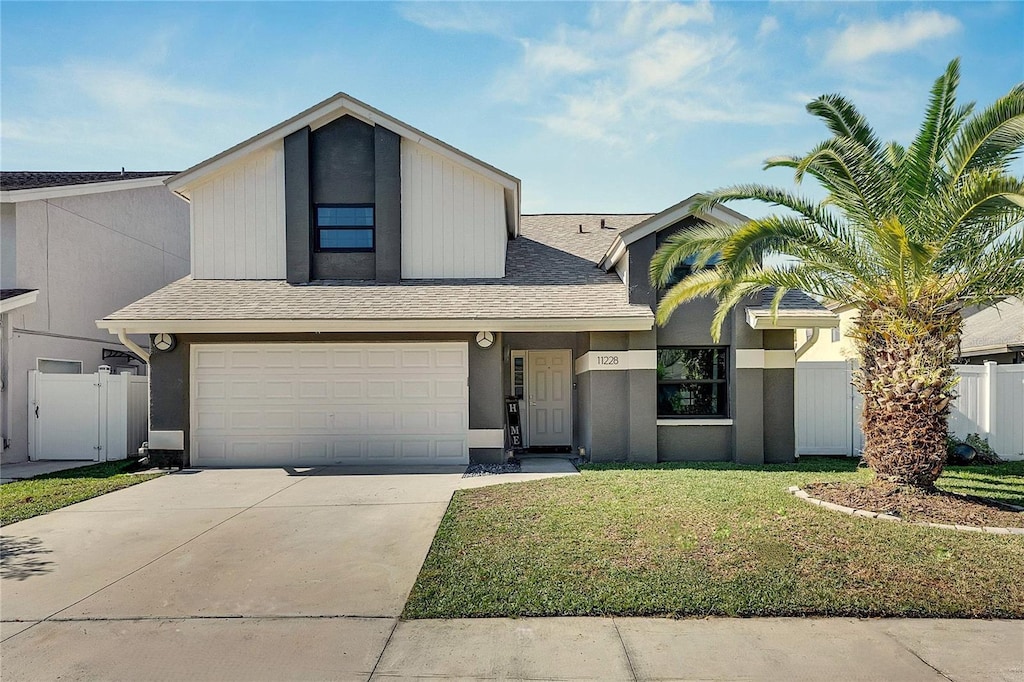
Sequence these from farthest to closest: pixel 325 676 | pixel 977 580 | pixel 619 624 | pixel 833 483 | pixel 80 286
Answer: pixel 80 286, pixel 833 483, pixel 977 580, pixel 619 624, pixel 325 676

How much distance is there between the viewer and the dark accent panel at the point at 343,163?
41.7 ft

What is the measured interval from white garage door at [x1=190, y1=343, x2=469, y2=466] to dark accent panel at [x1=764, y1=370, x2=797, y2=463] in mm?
5805

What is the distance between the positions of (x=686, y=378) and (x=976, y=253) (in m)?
5.16

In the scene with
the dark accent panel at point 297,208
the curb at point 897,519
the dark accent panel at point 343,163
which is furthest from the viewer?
the dark accent panel at point 343,163

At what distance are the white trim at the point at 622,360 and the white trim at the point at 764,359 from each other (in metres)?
1.63

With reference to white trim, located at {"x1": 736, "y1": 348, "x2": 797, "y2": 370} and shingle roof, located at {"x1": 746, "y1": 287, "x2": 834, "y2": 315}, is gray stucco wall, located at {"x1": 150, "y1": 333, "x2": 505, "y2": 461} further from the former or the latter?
shingle roof, located at {"x1": 746, "y1": 287, "x2": 834, "y2": 315}

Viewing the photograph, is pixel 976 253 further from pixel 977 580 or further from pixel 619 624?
pixel 619 624

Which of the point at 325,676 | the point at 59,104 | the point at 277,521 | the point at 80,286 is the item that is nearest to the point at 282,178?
the point at 59,104

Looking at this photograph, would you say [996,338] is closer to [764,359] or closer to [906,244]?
[764,359]

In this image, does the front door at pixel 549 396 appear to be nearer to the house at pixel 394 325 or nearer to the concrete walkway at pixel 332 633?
the house at pixel 394 325

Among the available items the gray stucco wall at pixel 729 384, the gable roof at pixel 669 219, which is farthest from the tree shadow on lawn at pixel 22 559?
the gable roof at pixel 669 219

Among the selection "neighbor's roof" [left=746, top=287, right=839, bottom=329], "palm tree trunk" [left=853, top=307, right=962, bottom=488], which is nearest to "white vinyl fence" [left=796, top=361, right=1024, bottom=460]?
"neighbor's roof" [left=746, top=287, right=839, bottom=329]

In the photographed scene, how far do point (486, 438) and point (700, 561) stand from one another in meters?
6.53

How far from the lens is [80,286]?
14352 millimetres
